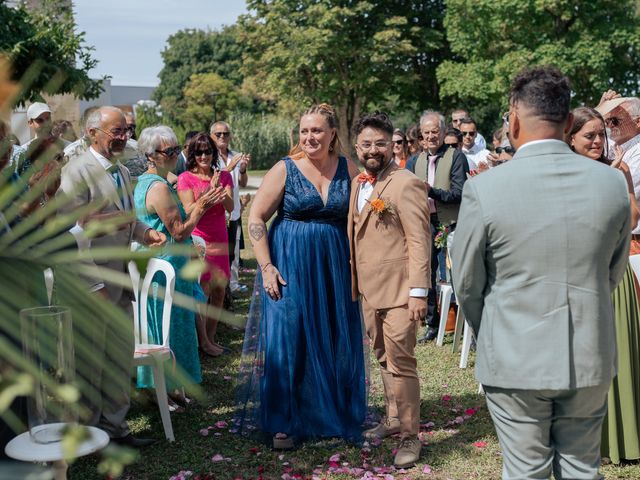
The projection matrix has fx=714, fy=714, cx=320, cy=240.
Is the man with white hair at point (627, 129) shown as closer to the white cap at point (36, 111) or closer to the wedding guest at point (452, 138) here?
the wedding guest at point (452, 138)

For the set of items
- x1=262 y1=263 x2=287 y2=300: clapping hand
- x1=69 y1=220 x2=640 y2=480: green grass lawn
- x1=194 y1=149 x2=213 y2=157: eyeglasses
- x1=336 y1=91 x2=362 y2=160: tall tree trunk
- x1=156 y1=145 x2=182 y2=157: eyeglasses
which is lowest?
x1=69 y1=220 x2=640 y2=480: green grass lawn

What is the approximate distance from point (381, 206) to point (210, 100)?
53.3 meters

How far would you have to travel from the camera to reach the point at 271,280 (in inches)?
172

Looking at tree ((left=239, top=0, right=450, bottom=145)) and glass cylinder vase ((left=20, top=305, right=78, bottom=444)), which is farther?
tree ((left=239, top=0, right=450, bottom=145))

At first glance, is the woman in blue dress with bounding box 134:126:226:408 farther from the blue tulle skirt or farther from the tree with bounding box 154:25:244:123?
the tree with bounding box 154:25:244:123

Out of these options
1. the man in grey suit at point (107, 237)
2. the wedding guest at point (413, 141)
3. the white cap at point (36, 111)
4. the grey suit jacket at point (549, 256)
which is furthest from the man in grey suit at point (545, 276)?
the wedding guest at point (413, 141)

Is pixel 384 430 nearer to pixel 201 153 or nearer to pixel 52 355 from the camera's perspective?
pixel 201 153

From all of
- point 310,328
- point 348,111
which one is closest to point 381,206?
point 310,328

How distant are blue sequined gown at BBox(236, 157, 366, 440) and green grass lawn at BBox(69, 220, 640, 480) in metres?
0.19

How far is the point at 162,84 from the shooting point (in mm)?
72562

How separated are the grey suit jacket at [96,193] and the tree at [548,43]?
1195 inches

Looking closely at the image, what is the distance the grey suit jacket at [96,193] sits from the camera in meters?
0.68

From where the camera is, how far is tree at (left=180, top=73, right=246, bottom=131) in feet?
174

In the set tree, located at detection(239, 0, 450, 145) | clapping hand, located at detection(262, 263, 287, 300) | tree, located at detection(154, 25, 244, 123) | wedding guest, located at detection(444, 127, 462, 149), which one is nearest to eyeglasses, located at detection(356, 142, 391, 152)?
clapping hand, located at detection(262, 263, 287, 300)
